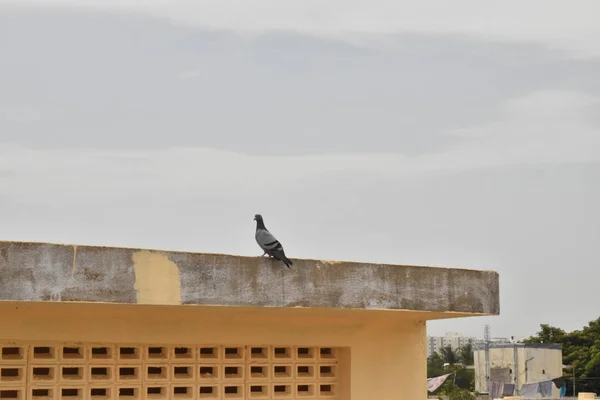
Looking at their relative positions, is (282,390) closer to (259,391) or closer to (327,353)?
(259,391)

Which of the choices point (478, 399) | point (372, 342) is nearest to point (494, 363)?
point (478, 399)

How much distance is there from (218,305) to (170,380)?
864 millimetres

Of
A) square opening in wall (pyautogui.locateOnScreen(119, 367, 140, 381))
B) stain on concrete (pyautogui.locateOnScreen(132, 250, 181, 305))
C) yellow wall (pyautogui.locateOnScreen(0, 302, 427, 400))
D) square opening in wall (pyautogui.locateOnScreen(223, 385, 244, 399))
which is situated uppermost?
stain on concrete (pyautogui.locateOnScreen(132, 250, 181, 305))

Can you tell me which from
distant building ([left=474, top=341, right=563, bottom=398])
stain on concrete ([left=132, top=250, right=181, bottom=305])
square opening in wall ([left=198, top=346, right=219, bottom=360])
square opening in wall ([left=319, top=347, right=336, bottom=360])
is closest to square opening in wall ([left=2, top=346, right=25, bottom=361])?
stain on concrete ([left=132, top=250, right=181, bottom=305])

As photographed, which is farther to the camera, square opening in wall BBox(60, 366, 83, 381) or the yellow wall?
square opening in wall BBox(60, 366, 83, 381)

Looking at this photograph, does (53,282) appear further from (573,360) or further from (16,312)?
(573,360)

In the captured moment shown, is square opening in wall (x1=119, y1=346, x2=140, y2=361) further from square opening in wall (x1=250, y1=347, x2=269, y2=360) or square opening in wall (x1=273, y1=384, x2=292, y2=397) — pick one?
square opening in wall (x1=273, y1=384, x2=292, y2=397)

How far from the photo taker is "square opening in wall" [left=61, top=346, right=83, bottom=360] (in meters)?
6.74

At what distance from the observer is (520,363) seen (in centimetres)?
5459

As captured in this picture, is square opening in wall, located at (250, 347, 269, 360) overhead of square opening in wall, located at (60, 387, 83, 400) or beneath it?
overhead

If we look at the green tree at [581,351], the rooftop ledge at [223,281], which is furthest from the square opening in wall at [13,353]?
the green tree at [581,351]

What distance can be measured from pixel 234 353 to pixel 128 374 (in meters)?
0.76

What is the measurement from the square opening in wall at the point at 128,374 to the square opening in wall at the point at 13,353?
26.1 inches

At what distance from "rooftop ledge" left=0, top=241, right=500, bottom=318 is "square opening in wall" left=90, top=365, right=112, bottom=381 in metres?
0.82
